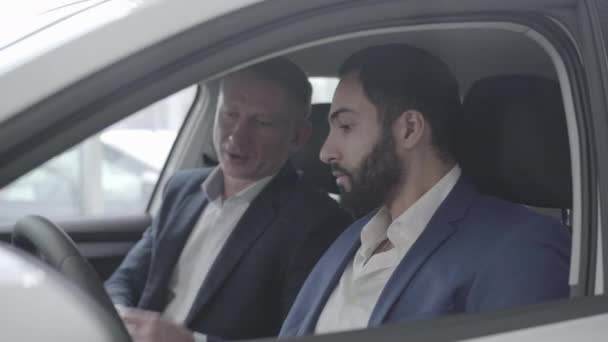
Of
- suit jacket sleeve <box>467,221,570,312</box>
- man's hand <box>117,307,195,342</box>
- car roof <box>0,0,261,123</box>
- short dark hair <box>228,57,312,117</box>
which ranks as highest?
car roof <box>0,0,261,123</box>

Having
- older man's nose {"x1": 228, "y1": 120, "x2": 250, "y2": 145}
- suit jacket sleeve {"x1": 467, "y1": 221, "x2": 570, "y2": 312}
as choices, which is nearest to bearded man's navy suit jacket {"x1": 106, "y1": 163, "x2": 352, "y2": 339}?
older man's nose {"x1": 228, "y1": 120, "x2": 250, "y2": 145}

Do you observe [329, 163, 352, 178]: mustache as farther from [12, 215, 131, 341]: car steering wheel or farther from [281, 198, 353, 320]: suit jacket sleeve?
[12, 215, 131, 341]: car steering wheel

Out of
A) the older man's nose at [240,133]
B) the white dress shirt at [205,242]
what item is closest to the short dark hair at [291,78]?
the older man's nose at [240,133]

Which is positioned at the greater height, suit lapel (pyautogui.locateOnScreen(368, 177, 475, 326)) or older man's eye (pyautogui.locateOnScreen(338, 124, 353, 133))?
older man's eye (pyautogui.locateOnScreen(338, 124, 353, 133))

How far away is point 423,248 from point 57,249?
0.72 meters

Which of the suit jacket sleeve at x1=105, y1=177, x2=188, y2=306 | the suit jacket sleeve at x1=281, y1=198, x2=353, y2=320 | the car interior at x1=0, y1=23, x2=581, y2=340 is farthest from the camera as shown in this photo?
the suit jacket sleeve at x1=105, y1=177, x2=188, y2=306

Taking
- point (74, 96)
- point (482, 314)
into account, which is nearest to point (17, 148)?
point (74, 96)

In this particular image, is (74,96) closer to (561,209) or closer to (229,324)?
(561,209)

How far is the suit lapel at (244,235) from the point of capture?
2.38 meters

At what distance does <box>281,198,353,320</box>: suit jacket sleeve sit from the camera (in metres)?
2.27

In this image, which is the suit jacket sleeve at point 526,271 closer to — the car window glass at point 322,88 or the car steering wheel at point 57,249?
the car steering wheel at point 57,249

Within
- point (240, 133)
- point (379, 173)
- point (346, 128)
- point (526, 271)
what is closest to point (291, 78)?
point (240, 133)

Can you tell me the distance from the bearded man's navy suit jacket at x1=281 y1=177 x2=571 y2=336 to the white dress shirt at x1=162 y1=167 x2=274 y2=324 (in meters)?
0.89

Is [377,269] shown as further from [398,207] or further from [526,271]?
[526,271]
